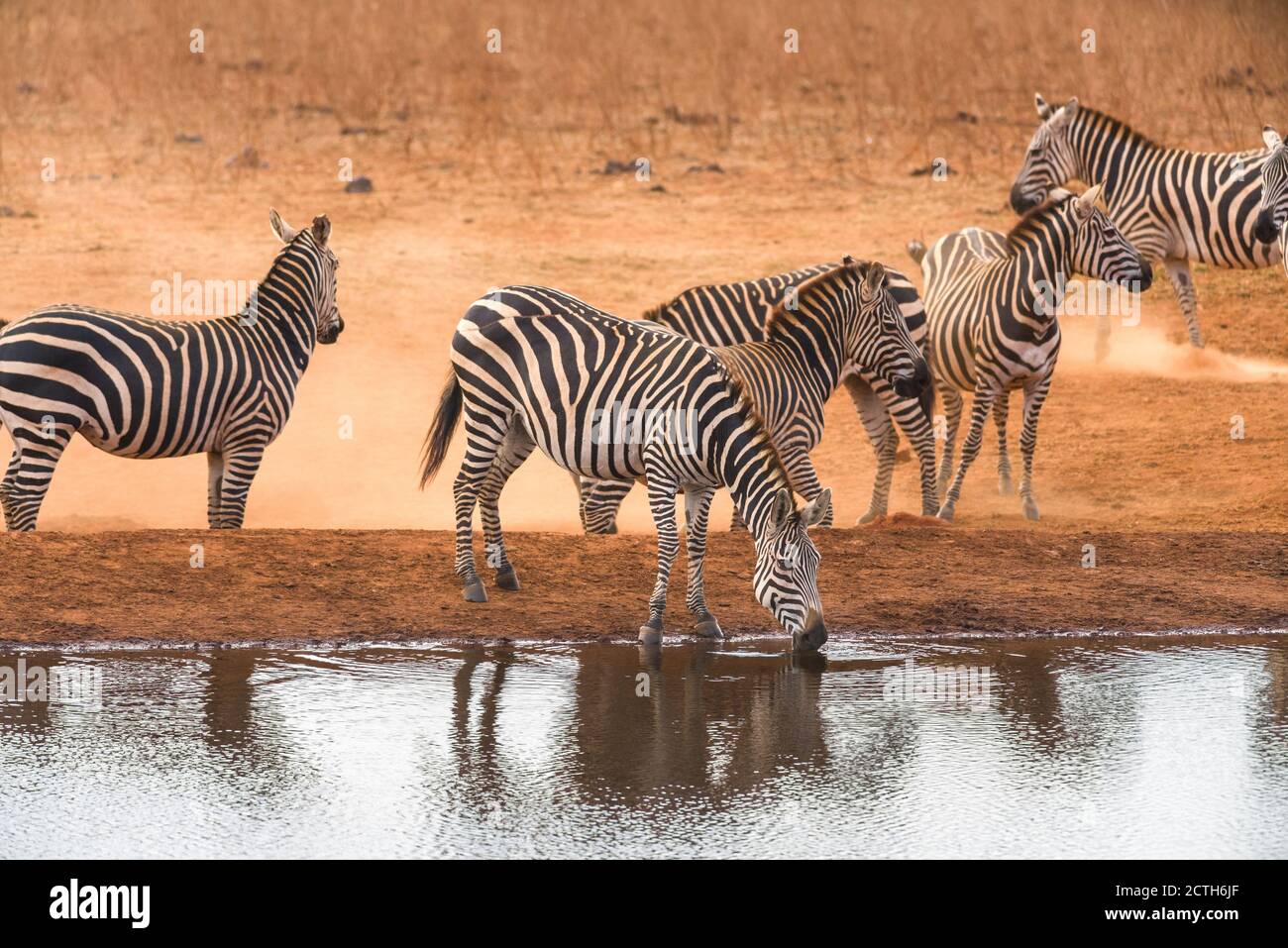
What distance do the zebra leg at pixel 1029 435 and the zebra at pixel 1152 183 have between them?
436cm

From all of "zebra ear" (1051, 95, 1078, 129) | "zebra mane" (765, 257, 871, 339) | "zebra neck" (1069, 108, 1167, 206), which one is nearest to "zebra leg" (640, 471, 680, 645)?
"zebra mane" (765, 257, 871, 339)

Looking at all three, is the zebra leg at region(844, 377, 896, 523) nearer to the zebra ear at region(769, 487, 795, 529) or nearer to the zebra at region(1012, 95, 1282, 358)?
the zebra ear at region(769, 487, 795, 529)

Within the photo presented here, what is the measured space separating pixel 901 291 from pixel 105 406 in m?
6.05

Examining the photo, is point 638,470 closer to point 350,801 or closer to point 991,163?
point 350,801

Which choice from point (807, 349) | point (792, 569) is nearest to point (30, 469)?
point (807, 349)

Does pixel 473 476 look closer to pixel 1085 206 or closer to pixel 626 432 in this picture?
pixel 626 432

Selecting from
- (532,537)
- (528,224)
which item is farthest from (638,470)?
(528,224)

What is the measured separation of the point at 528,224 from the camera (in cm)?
2286

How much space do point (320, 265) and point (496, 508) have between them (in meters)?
3.09

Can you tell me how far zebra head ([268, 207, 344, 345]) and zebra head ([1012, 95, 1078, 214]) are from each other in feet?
27.7

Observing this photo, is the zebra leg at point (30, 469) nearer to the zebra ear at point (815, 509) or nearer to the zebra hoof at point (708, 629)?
the zebra hoof at point (708, 629)

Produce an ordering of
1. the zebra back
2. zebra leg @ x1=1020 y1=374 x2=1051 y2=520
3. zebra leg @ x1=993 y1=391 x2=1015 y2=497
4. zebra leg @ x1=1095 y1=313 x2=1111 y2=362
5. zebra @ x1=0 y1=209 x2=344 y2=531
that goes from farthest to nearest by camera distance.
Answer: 1. zebra leg @ x1=1095 y1=313 x2=1111 y2=362
2. zebra leg @ x1=993 y1=391 x2=1015 y2=497
3. zebra leg @ x1=1020 y1=374 x2=1051 y2=520
4. the zebra back
5. zebra @ x1=0 y1=209 x2=344 y2=531

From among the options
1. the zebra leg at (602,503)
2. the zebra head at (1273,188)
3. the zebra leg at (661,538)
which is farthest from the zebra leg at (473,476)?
the zebra head at (1273,188)

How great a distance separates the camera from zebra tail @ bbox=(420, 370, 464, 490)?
10664mm
